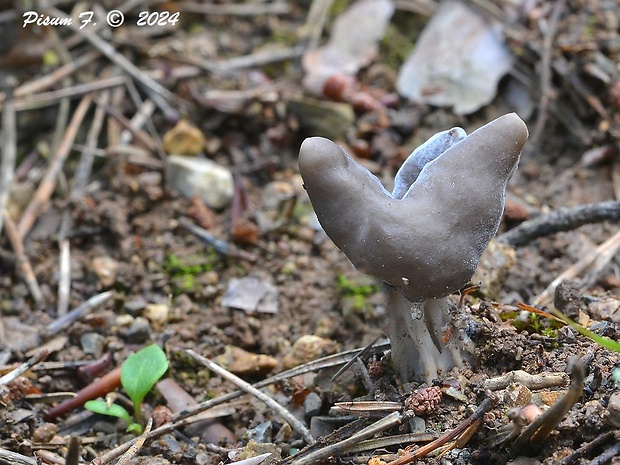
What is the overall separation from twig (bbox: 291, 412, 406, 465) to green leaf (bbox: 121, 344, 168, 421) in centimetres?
72

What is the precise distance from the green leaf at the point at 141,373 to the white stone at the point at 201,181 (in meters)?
1.42

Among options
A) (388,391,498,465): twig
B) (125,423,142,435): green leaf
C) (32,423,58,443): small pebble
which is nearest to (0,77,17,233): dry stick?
(32,423,58,443): small pebble

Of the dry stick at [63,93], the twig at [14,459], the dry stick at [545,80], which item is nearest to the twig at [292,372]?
the twig at [14,459]

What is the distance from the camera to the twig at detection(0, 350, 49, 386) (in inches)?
102

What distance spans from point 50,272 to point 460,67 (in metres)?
2.70

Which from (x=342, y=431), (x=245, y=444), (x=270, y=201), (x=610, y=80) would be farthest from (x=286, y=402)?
(x=610, y=80)

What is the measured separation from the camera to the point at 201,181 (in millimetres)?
3896

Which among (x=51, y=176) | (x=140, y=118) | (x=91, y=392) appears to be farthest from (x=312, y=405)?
(x=140, y=118)

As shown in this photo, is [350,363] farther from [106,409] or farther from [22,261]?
[22,261]

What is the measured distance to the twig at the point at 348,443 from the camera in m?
→ 2.10

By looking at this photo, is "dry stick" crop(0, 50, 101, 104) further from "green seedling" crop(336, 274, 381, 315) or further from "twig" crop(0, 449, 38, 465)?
"twig" crop(0, 449, 38, 465)

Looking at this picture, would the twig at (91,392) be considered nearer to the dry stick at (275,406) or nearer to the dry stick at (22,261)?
the dry stick at (275,406)

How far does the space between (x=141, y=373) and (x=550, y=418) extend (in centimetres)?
150

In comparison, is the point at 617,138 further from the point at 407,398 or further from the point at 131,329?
the point at 131,329
